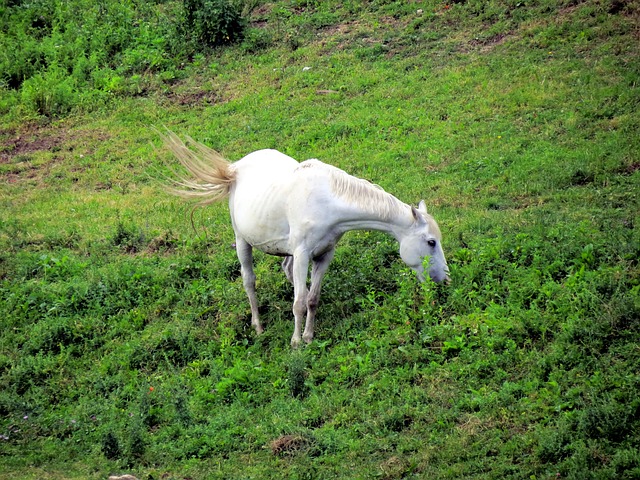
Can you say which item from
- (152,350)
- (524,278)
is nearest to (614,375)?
(524,278)

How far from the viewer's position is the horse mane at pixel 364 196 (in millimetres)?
8914

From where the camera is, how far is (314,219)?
8.84 metres

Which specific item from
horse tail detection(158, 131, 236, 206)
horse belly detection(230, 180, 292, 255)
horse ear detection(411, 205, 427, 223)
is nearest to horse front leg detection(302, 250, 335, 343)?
horse belly detection(230, 180, 292, 255)

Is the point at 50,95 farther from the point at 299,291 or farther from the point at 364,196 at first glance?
the point at 364,196

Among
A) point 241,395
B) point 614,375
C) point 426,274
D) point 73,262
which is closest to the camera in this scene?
point 614,375

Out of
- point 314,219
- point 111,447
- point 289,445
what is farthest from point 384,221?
point 111,447

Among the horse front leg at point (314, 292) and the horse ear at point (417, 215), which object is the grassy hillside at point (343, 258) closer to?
the horse front leg at point (314, 292)

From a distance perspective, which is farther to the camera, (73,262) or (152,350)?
(73,262)

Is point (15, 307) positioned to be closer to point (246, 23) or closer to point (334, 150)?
point (334, 150)

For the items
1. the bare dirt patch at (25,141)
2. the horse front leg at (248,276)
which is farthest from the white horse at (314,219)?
the bare dirt patch at (25,141)

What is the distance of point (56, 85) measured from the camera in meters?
18.2

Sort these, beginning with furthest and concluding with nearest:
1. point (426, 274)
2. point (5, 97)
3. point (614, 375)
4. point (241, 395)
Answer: point (5, 97)
point (426, 274)
point (241, 395)
point (614, 375)

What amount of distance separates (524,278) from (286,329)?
2.84 meters

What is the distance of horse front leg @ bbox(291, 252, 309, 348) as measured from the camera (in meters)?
8.97
